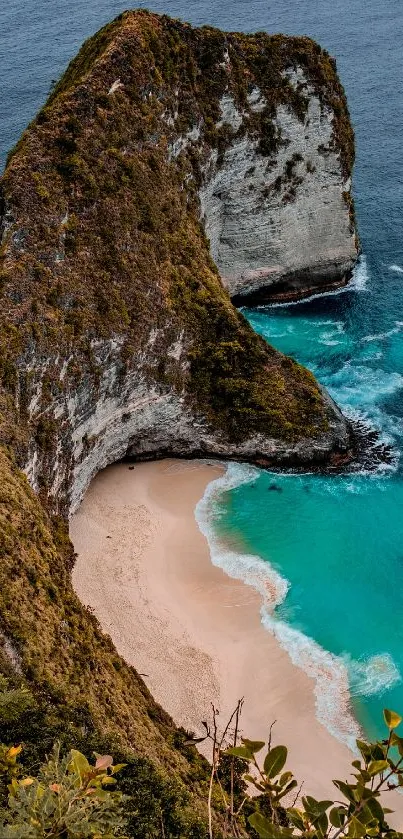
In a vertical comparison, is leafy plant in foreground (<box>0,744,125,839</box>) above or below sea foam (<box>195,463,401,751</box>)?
above

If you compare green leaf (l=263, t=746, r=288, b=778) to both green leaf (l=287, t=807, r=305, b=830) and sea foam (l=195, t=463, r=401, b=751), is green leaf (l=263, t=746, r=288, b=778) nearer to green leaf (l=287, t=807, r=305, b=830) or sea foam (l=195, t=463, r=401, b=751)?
green leaf (l=287, t=807, r=305, b=830)

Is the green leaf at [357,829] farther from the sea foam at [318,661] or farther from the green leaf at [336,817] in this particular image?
the sea foam at [318,661]

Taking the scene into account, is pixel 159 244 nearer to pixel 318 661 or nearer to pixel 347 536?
pixel 347 536

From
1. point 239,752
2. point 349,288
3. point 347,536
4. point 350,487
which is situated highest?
point 239,752

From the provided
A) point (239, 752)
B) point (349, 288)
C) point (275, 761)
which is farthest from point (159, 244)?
point (239, 752)

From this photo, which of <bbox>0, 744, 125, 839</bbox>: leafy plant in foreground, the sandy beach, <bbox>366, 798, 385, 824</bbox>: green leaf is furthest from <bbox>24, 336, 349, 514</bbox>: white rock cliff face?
<bbox>366, 798, 385, 824</bbox>: green leaf

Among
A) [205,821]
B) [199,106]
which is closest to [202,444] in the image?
[199,106]
